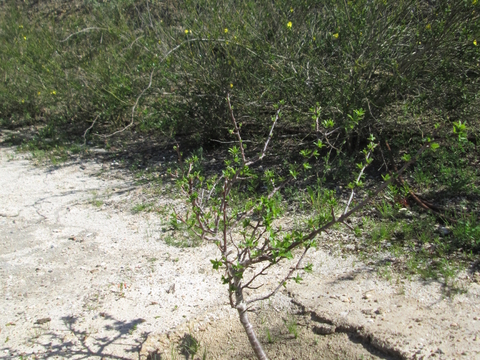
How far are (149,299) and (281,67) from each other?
8.77 feet

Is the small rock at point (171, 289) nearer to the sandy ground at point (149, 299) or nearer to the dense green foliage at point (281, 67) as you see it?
the sandy ground at point (149, 299)

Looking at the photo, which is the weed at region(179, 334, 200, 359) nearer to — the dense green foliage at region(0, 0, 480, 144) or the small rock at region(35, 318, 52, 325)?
the small rock at region(35, 318, 52, 325)

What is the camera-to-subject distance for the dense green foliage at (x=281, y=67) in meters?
4.51

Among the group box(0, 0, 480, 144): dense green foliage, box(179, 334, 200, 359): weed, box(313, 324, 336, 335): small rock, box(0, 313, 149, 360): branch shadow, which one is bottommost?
box(0, 313, 149, 360): branch shadow

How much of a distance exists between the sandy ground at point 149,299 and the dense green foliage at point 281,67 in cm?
175

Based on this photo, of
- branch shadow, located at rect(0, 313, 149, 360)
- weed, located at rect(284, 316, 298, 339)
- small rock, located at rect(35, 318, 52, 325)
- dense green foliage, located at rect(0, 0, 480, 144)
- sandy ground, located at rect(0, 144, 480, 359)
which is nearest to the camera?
sandy ground, located at rect(0, 144, 480, 359)

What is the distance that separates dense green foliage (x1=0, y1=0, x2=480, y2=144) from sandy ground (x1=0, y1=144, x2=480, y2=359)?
1.75 metres

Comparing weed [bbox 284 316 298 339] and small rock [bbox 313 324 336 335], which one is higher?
small rock [bbox 313 324 336 335]

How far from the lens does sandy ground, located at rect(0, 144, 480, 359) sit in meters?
2.82

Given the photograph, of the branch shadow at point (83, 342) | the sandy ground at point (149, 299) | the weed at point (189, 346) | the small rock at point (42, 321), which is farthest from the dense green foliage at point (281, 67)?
the small rock at point (42, 321)

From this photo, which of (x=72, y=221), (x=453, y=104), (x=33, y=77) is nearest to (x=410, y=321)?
(x=453, y=104)

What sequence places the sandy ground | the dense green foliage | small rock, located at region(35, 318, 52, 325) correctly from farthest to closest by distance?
the dense green foliage
small rock, located at region(35, 318, 52, 325)
the sandy ground

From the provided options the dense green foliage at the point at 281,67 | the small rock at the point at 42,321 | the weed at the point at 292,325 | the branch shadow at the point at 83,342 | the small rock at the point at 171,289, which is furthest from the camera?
the dense green foliage at the point at 281,67

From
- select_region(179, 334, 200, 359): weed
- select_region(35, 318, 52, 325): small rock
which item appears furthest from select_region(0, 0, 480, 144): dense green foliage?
select_region(35, 318, 52, 325): small rock
